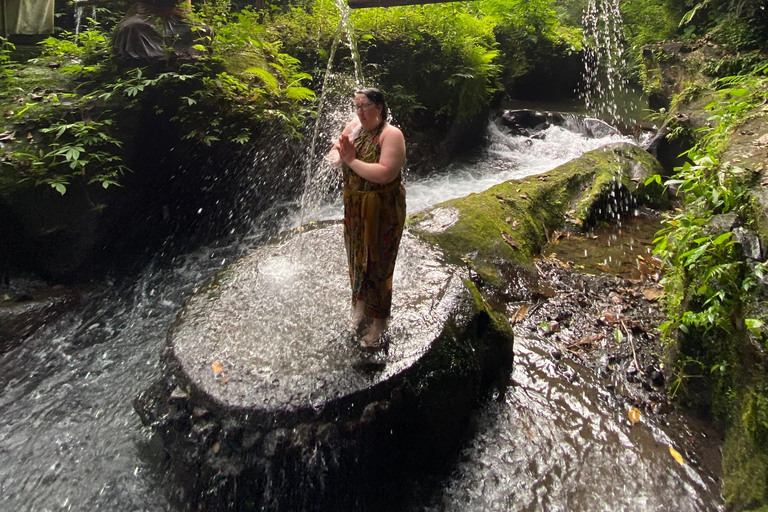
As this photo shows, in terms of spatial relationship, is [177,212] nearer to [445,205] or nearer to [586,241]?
[445,205]

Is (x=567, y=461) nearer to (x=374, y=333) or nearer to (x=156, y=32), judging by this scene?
(x=374, y=333)

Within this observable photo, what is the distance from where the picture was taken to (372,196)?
2574 mm

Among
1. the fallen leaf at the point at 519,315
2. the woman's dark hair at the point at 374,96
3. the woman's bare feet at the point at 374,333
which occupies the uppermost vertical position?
the woman's dark hair at the point at 374,96

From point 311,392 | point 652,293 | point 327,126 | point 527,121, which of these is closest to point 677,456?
point 652,293

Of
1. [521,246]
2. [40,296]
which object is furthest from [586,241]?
[40,296]

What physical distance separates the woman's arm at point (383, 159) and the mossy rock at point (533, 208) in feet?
6.34

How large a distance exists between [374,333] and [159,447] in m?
1.72

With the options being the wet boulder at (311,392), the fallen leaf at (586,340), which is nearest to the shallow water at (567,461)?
the wet boulder at (311,392)

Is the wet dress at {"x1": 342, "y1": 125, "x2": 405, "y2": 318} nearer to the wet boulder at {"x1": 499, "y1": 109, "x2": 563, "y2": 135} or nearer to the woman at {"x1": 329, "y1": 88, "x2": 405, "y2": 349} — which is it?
the woman at {"x1": 329, "y1": 88, "x2": 405, "y2": 349}

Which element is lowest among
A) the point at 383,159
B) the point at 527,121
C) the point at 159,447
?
the point at 159,447

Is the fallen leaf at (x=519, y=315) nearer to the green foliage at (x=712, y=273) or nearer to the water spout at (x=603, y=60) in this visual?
the green foliage at (x=712, y=273)

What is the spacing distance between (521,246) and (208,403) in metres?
3.81

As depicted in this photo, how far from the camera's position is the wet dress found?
2.58 m

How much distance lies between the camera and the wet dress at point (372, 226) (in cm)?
258
